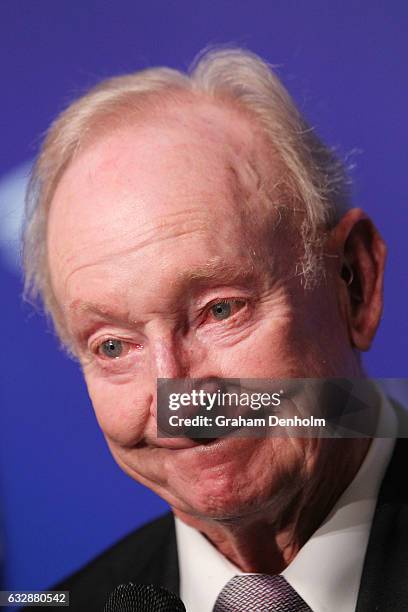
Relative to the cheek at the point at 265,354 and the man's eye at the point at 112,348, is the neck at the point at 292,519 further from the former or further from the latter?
the man's eye at the point at 112,348

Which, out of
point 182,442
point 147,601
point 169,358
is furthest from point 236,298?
point 147,601

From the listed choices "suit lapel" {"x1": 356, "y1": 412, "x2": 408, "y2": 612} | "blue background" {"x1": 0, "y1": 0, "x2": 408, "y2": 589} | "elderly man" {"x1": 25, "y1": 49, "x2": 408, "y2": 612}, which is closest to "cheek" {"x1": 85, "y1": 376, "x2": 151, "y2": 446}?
"elderly man" {"x1": 25, "y1": 49, "x2": 408, "y2": 612}

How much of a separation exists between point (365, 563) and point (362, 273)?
1.74 ft

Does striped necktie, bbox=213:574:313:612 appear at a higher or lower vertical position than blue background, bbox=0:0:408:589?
lower

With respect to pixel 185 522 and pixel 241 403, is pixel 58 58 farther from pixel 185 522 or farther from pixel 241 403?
pixel 185 522

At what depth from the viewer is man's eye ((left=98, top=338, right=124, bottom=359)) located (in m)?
1.66

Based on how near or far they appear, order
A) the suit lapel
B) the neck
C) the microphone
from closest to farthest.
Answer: the microphone, the suit lapel, the neck

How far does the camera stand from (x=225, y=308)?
1604mm

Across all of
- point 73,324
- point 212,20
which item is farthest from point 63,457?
point 212,20

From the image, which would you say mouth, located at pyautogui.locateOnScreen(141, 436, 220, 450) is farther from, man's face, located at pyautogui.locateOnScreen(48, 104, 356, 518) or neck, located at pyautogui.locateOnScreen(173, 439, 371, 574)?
neck, located at pyautogui.locateOnScreen(173, 439, 371, 574)

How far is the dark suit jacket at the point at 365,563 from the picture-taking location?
1.55m

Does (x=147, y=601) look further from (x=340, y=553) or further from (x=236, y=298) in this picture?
(x=236, y=298)

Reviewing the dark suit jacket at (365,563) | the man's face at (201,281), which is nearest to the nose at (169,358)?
the man's face at (201,281)

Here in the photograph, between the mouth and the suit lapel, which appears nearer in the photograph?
the suit lapel
